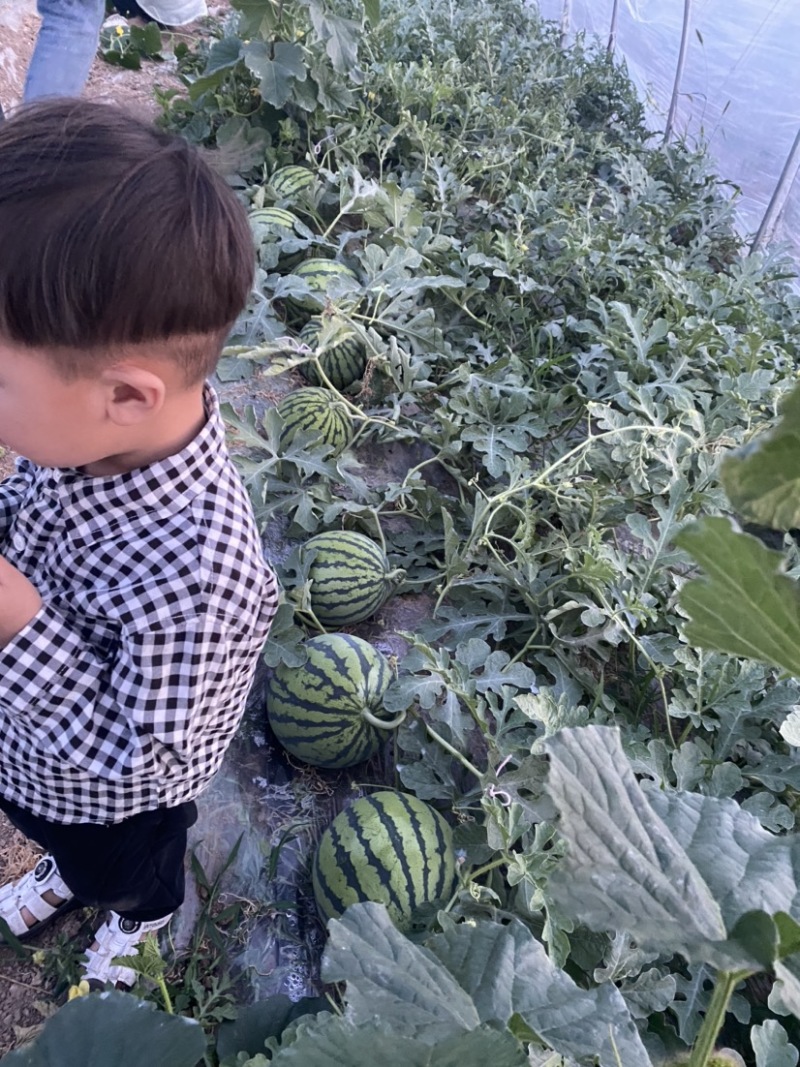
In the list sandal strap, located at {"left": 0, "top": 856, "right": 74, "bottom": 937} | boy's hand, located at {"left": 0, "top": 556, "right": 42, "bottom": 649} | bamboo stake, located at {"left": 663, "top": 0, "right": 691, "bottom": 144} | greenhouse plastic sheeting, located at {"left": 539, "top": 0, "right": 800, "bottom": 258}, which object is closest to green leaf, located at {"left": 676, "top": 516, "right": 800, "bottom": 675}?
boy's hand, located at {"left": 0, "top": 556, "right": 42, "bottom": 649}

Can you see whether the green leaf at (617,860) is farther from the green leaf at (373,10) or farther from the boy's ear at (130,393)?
the green leaf at (373,10)

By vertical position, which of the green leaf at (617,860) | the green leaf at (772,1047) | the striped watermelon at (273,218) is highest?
the green leaf at (617,860)

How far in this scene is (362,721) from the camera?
175 cm

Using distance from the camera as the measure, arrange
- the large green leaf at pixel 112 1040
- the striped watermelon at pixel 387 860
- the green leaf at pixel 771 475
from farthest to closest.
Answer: the striped watermelon at pixel 387 860, the large green leaf at pixel 112 1040, the green leaf at pixel 771 475

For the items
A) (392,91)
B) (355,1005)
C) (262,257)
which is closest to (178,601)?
(355,1005)

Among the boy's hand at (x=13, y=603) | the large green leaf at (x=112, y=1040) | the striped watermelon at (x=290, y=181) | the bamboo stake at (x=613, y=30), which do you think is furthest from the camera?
the bamboo stake at (x=613, y=30)

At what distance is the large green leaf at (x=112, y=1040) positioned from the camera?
550mm

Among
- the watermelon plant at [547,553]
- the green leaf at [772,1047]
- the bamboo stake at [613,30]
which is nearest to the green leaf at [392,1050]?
the watermelon plant at [547,553]

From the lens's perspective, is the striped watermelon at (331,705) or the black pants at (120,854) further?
the striped watermelon at (331,705)

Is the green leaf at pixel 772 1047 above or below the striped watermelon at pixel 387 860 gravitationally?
above

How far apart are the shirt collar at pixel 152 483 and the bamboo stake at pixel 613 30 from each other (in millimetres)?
6996

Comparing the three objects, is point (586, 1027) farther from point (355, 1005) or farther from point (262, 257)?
point (262, 257)

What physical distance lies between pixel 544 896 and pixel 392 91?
412 centimetres

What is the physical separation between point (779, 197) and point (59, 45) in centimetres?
365
